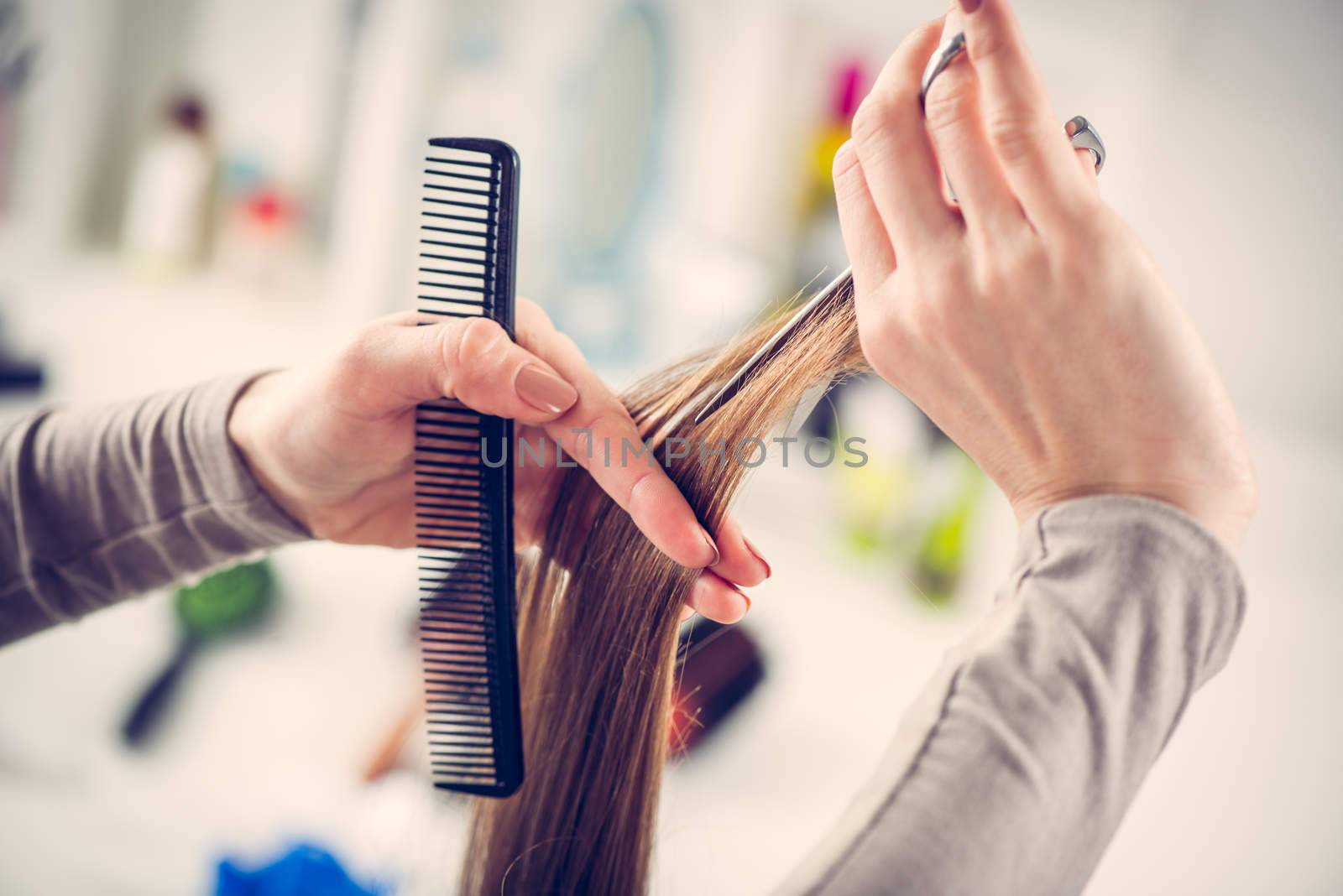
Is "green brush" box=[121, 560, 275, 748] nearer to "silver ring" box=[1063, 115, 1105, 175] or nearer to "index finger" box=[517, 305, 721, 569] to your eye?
"index finger" box=[517, 305, 721, 569]

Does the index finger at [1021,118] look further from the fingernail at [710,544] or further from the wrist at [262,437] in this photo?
the wrist at [262,437]

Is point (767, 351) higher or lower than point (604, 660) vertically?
higher

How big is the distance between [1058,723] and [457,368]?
353mm

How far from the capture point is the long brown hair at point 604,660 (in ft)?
1.74

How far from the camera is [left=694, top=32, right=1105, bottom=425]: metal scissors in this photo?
0.38m

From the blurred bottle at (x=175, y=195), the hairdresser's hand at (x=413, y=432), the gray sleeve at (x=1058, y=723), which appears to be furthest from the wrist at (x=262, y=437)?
the blurred bottle at (x=175, y=195)

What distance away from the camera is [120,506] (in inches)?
26.8

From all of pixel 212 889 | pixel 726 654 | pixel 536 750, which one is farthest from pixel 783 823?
pixel 212 889

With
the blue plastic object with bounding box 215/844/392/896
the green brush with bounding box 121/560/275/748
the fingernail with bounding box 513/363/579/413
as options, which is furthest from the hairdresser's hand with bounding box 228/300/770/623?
the green brush with bounding box 121/560/275/748

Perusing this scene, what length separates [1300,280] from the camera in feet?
3.08

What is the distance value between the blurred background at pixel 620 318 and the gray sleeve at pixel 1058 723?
393mm

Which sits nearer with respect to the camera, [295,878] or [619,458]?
[619,458]

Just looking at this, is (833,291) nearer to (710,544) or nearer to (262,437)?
(710,544)

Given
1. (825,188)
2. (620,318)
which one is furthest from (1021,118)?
(620,318)
